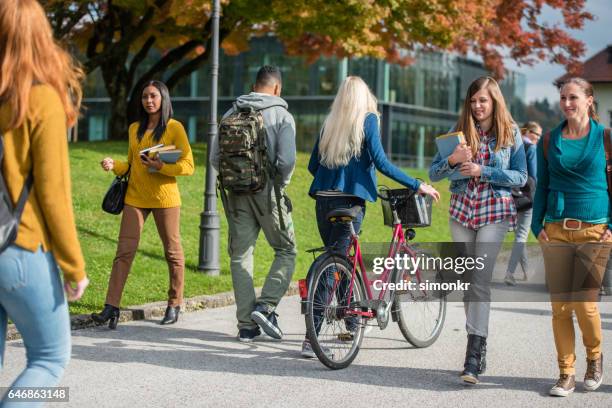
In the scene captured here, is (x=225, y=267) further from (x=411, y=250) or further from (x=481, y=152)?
(x=481, y=152)

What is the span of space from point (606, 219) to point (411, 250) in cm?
167

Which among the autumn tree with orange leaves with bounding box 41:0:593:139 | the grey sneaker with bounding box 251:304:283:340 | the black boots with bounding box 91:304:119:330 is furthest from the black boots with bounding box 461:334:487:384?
the autumn tree with orange leaves with bounding box 41:0:593:139

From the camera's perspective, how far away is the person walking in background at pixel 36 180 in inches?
129

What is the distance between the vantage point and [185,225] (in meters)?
13.7

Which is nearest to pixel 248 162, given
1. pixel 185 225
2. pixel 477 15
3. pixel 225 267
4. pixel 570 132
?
pixel 570 132

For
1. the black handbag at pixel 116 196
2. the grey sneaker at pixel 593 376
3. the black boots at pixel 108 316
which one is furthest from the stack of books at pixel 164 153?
the grey sneaker at pixel 593 376

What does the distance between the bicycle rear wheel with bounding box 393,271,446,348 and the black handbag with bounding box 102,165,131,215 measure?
2.58m

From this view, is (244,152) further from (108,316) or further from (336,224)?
(108,316)

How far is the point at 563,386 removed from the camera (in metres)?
5.74

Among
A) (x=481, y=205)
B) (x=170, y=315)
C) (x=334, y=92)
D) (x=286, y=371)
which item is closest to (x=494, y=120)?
(x=481, y=205)

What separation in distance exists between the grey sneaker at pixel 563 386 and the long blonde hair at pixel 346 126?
2.16m

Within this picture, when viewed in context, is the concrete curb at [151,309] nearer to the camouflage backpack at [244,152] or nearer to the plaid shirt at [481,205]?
the camouflage backpack at [244,152]

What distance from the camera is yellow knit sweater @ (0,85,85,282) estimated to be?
130 inches

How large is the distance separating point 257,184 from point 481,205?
6.03 ft
